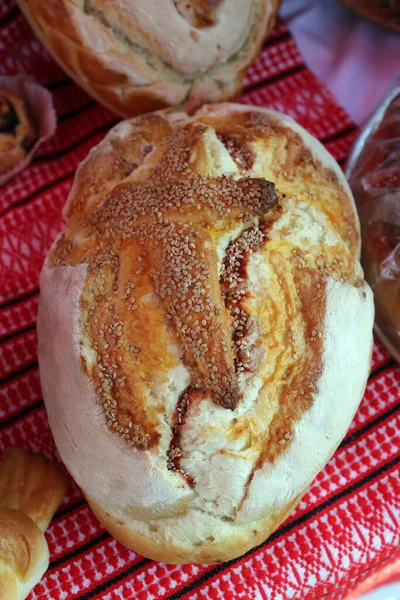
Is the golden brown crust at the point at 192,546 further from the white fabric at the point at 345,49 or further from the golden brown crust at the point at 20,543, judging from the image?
the white fabric at the point at 345,49

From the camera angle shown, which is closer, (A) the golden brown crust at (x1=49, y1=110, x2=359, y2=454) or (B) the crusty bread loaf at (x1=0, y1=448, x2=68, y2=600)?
(A) the golden brown crust at (x1=49, y1=110, x2=359, y2=454)

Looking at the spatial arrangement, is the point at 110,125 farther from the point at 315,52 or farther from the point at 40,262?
the point at 315,52

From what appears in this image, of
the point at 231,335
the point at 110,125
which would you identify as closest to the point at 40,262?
the point at 110,125

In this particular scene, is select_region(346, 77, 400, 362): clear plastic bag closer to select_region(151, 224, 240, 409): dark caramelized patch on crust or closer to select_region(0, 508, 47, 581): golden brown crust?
select_region(151, 224, 240, 409): dark caramelized patch on crust

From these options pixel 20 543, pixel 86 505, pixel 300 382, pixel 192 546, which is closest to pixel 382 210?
pixel 300 382

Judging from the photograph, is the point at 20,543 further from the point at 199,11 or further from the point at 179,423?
the point at 199,11

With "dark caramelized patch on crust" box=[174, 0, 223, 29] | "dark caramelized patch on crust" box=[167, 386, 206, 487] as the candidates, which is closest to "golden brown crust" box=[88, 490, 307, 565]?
"dark caramelized patch on crust" box=[167, 386, 206, 487]
